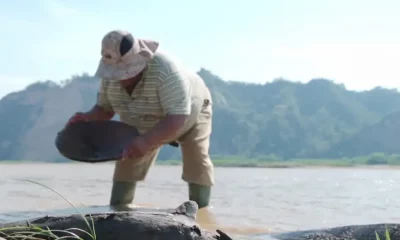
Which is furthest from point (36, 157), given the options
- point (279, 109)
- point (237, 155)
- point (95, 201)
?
point (95, 201)

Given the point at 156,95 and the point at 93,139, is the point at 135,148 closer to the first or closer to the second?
the point at 156,95

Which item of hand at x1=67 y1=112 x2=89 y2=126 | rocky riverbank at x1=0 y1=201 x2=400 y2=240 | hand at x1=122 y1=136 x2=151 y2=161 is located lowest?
rocky riverbank at x1=0 y1=201 x2=400 y2=240

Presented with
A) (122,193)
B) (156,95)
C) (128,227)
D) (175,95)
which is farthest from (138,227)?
(122,193)

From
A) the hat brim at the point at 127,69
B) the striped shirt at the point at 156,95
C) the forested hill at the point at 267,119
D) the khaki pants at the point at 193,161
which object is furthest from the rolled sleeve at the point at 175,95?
the forested hill at the point at 267,119

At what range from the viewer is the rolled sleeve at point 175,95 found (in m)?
4.14

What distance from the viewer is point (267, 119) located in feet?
269

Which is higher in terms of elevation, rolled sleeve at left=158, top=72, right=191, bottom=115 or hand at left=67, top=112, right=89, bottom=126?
rolled sleeve at left=158, top=72, right=191, bottom=115

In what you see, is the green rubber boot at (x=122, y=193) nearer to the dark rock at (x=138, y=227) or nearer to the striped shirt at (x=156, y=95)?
the striped shirt at (x=156, y=95)

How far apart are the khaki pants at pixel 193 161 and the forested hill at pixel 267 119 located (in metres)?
58.3

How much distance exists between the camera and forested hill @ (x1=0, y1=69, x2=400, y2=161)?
73688mm

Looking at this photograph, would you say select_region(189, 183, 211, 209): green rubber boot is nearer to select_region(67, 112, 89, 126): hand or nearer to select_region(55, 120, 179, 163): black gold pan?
select_region(55, 120, 179, 163): black gold pan

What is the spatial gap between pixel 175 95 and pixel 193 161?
723 mm

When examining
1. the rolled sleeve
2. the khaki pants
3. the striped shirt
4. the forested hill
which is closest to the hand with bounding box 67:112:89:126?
the striped shirt

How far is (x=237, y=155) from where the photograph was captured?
73.9 meters
